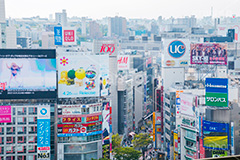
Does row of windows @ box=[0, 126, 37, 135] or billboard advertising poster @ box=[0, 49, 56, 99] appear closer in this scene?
row of windows @ box=[0, 126, 37, 135]

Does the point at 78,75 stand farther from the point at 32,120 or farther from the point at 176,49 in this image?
the point at 176,49

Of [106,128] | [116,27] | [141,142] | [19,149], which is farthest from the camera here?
[116,27]

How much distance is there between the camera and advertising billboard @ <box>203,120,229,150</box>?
7.14 metres

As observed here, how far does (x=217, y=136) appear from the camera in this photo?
23.5ft

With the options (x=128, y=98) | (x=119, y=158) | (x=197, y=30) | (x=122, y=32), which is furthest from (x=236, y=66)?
(x=122, y=32)

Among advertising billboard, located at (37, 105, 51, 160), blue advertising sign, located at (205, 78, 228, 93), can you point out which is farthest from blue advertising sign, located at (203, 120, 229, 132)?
advertising billboard, located at (37, 105, 51, 160)

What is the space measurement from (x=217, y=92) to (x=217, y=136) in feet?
2.37

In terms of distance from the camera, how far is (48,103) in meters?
9.59

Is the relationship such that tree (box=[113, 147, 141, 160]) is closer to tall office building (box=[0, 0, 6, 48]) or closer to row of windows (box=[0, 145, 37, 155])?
row of windows (box=[0, 145, 37, 155])

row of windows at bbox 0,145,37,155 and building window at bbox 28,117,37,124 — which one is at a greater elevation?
building window at bbox 28,117,37,124

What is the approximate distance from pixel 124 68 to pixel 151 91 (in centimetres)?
397

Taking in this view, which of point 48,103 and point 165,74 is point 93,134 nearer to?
point 48,103

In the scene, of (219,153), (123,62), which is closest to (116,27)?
(123,62)

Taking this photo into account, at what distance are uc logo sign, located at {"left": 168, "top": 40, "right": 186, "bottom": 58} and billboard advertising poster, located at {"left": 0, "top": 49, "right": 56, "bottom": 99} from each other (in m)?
3.93
